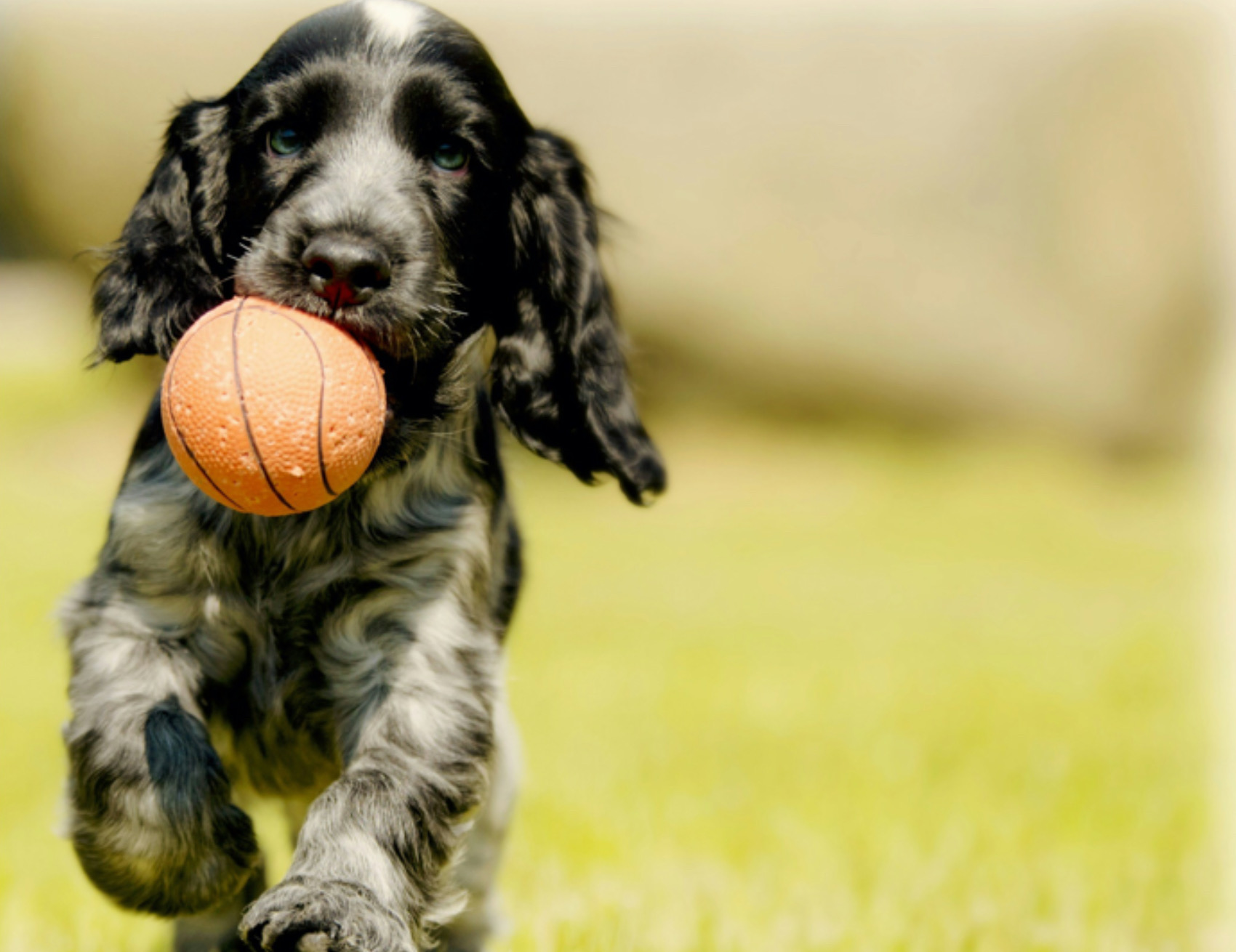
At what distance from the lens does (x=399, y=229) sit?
300 cm

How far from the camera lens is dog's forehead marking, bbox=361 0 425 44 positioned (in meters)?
3.26

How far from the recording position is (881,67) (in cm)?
1423

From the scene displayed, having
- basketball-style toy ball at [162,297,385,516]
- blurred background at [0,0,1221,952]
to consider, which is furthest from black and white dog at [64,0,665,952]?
blurred background at [0,0,1221,952]

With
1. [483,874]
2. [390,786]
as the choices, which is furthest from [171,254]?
[483,874]

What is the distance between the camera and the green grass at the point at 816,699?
13.2ft

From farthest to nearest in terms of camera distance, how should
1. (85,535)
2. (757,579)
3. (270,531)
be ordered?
(85,535), (757,579), (270,531)

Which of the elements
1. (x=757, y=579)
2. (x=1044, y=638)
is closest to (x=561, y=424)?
(x=1044, y=638)

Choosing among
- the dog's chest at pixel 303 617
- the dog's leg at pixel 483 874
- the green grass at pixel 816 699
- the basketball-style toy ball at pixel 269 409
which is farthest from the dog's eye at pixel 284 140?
the dog's leg at pixel 483 874

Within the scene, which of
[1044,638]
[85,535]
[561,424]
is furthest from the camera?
[85,535]

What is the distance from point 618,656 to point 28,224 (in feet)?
38.6

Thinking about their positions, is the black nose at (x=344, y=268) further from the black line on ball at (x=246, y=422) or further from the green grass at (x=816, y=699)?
the green grass at (x=816, y=699)

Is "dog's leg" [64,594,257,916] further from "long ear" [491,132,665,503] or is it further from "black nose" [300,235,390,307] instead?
"long ear" [491,132,665,503]

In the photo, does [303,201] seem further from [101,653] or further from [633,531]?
[633,531]

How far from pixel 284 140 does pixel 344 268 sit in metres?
0.56
